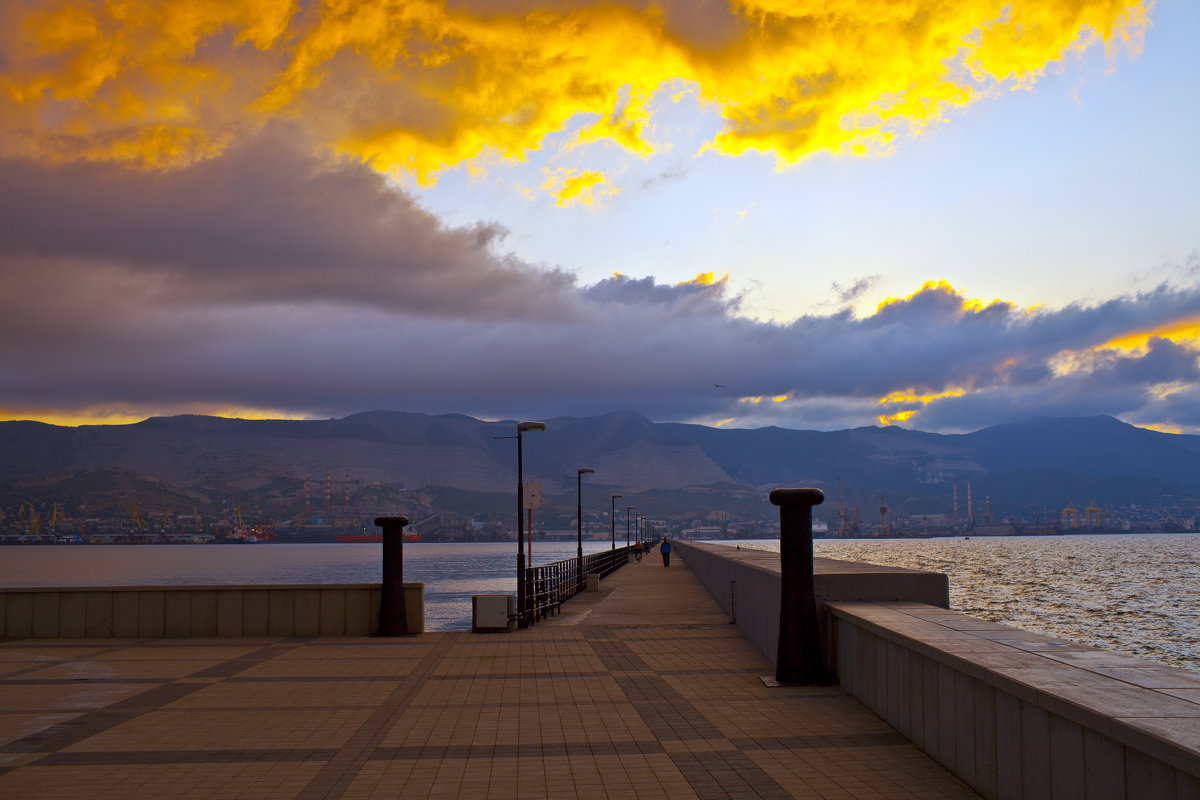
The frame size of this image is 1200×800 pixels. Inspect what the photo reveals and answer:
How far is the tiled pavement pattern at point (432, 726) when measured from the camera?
724 cm

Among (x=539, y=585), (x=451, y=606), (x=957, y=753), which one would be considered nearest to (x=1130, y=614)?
(x=451, y=606)

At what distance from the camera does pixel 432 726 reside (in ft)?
30.4

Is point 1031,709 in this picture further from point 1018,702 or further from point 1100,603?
point 1100,603

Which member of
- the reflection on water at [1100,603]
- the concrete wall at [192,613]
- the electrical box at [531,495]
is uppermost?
the electrical box at [531,495]

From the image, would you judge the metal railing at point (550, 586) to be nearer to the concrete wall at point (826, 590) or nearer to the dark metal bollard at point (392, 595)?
the dark metal bollard at point (392, 595)

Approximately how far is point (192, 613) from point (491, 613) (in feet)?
17.0

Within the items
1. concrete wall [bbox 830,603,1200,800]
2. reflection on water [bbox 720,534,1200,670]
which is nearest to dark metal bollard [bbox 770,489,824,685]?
concrete wall [bbox 830,603,1200,800]

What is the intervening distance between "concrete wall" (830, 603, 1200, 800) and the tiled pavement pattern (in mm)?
342

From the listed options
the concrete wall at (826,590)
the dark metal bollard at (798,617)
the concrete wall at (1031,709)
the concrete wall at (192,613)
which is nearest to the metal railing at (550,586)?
the concrete wall at (192,613)

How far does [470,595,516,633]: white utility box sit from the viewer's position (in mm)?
17422

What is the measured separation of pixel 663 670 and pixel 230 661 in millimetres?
6263

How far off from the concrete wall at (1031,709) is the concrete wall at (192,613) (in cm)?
986

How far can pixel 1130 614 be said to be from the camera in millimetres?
62812

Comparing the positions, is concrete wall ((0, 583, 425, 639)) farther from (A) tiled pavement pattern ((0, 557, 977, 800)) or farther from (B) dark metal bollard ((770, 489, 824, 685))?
(B) dark metal bollard ((770, 489, 824, 685))
